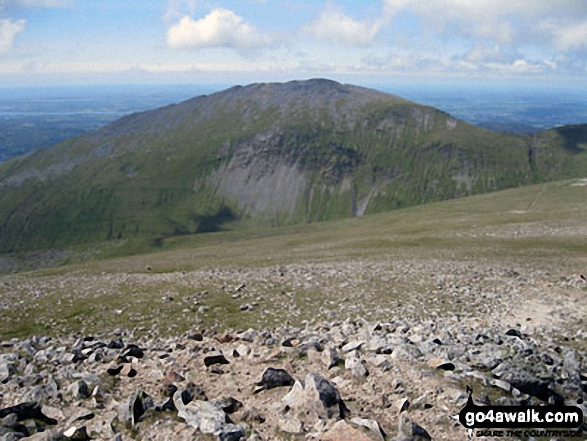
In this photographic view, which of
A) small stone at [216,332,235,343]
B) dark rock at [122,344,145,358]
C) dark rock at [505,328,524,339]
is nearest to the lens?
dark rock at [122,344,145,358]

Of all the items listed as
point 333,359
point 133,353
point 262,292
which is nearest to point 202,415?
point 333,359

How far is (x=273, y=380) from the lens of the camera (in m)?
13.3

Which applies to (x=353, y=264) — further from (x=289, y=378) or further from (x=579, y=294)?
(x=289, y=378)

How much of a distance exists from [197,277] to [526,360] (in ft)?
89.0

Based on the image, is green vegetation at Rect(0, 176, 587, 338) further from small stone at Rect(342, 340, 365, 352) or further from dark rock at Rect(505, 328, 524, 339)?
small stone at Rect(342, 340, 365, 352)

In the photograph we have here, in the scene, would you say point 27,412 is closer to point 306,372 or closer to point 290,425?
point 290,425

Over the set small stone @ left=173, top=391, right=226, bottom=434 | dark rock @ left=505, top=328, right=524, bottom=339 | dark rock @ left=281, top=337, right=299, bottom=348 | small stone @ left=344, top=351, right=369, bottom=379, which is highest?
small stone @ left=344, top=351, right=369, bottom=379

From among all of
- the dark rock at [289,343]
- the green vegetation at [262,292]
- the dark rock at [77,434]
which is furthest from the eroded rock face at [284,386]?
the green vegetation at [262,292]

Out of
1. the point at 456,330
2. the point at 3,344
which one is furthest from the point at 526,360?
the point at 3,344

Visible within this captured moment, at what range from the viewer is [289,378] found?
1341cm

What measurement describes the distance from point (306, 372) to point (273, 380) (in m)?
1.54

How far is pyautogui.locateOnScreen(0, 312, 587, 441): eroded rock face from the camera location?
11.0 meters

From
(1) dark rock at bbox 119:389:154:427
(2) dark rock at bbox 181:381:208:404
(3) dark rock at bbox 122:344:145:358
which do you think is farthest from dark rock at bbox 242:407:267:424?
(3) dark rock at bbox 122:344:145:358

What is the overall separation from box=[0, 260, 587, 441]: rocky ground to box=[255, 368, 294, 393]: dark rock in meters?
0.04
